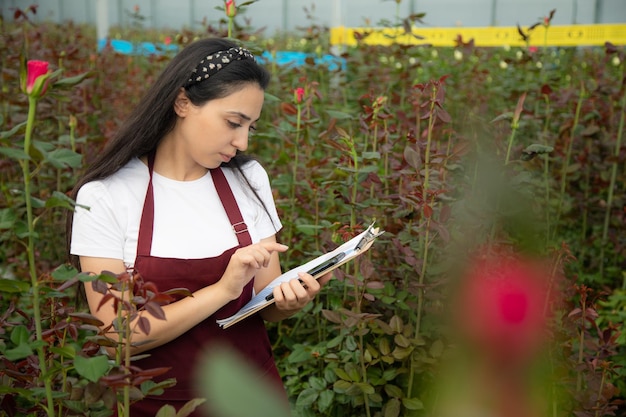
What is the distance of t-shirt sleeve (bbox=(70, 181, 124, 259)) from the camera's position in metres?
1.58

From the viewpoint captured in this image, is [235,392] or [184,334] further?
[184,334]

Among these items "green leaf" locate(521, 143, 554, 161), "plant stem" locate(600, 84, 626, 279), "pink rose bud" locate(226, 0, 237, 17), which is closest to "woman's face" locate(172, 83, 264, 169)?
"pink rose bud" locate(226, 0, 237, 17)

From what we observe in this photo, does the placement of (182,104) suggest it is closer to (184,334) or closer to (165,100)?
(165,100)

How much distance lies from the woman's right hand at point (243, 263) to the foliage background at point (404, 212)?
1.07ft

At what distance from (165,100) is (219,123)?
0.15m

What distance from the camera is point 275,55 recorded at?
12.0ft

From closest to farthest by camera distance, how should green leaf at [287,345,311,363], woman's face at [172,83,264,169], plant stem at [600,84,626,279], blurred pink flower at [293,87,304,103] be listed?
woman's face at [172,83,264,169], green leaf at [287,345,311,363], blurred pink flower at [293,87,304,103], plant stem at [600,84,626,279]

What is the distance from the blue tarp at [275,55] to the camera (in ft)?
12.6

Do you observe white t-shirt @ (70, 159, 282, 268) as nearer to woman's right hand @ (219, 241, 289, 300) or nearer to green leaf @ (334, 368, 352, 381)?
woman's right hand @ (219, 241, 289, 300)

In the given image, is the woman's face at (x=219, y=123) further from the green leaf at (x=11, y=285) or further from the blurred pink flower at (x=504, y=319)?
the blurred pink flower at (x=504, y=319)

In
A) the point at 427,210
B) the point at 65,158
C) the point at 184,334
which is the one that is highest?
the point at 65,158

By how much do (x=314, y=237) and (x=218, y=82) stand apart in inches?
35.7

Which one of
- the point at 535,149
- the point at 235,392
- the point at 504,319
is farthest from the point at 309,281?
the point at 235,392

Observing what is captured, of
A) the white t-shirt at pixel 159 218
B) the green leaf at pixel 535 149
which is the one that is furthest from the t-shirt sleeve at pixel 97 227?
the green leaf at pixel 535 149
